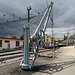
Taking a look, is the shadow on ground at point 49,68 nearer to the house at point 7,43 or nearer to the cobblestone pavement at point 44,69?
the cobblestone pavement at point 44,69

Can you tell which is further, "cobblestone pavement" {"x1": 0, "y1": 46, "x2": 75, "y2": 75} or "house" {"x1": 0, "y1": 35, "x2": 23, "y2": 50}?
"house" {"x1": 0, "y1": 35, "x2": 23, "y2": 50}

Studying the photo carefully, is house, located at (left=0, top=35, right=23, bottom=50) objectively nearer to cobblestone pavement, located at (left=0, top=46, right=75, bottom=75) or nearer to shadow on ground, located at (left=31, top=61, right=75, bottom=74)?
cobblestone pavement, located at (left=0, top=46, right=75, bottom=75)

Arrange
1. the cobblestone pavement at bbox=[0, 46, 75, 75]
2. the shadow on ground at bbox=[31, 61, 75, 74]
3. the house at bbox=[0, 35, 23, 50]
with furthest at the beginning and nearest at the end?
1. the house at bbox=[0, 35, 23, 50]
2. the shadow on ground at bbox=[31, 61, 75, 74]
3. the cobblestone pavement at bbox=[0, 46, 75, 75]

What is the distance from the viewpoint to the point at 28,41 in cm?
715

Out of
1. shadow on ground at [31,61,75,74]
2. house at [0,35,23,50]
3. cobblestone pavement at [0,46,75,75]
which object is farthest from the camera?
house at [0,35,23,50]

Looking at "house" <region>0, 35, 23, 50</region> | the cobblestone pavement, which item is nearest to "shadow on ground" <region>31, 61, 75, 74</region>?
the cobblestone pavement

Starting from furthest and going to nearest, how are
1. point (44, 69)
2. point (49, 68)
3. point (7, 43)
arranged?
point (7, 43), point (49, 68), point (44, 69)

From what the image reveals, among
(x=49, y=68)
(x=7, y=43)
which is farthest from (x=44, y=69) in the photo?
(x=7, y=43)

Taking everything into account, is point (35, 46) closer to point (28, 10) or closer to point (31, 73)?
point (31, 73)

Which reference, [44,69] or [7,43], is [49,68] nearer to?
[44,69]

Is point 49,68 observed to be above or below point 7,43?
below

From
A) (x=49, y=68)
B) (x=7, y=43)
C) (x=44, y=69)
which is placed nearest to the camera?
(x=44, y=69)

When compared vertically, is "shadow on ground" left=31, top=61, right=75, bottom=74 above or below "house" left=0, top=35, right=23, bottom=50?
below

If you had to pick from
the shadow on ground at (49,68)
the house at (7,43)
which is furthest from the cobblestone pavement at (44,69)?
the house at (7,43)
